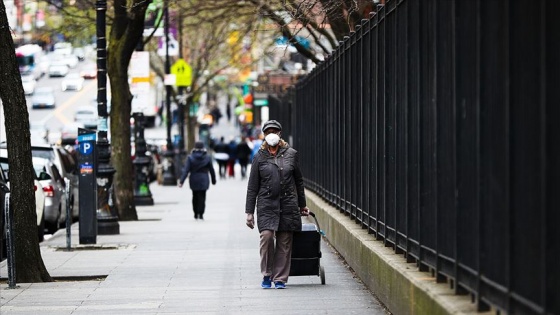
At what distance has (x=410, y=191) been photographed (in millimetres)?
12000

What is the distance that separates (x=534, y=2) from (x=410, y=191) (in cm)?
509

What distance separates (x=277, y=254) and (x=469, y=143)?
5799 mm

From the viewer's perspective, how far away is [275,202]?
14.4m

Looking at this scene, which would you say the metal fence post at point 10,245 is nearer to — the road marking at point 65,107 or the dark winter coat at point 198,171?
the dark winter coat at point 198,171

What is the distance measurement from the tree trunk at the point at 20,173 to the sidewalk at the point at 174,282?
30cm

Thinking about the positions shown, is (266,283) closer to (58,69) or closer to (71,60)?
(58,69)

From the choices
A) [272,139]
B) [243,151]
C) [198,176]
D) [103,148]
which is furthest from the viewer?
[243,151]

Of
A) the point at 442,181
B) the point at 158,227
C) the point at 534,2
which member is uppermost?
the point at 534,2

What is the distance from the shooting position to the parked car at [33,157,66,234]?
2497 centimetres

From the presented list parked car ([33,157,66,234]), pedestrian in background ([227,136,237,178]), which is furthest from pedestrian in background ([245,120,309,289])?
pedestrian in background ([227,136,237,178])

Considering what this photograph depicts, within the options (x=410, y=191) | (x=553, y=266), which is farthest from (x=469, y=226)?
(x=410, y=191)

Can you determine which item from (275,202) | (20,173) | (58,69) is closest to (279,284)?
(275,202)

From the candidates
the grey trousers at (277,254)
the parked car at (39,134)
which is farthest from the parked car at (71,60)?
the grey trousers at (277,254)

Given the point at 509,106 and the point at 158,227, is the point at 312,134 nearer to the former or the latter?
the point at 158,227
